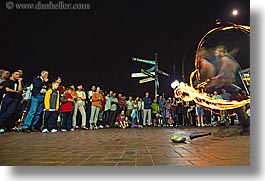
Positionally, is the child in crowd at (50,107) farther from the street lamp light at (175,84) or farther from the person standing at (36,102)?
the street lamp light at (175,84)

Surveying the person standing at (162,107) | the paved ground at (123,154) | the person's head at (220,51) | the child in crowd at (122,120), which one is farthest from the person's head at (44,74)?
the person's head at (220,51)

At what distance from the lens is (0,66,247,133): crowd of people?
3.01 metres

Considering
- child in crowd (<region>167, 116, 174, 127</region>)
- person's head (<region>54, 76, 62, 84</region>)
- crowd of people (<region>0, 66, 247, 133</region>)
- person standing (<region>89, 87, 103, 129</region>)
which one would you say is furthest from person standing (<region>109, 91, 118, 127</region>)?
child in crowd (<region>167, 116, 174, 127</region>)

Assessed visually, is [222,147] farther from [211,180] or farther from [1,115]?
[1,115]

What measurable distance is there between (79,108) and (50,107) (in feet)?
2.10

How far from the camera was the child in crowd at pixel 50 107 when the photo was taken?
12.1 feet

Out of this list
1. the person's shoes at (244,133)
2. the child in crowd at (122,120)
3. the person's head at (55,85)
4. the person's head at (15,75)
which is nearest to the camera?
the person's shoes at (244,133)

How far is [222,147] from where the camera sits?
243 cm

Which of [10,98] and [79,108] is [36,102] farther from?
[79,108]

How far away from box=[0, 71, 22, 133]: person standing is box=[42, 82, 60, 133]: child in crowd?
1.73 feet

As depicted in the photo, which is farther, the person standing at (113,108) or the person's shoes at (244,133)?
the person standing at (113,108)

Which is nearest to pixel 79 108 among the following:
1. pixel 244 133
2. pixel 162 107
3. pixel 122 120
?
pixel 122 120

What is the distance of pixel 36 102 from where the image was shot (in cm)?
368

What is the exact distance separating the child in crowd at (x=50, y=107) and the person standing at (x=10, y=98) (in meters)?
0.53
